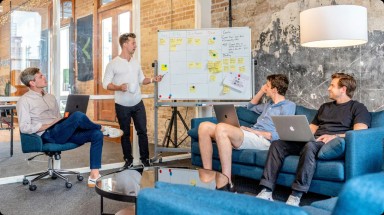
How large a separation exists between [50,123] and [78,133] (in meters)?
0.30

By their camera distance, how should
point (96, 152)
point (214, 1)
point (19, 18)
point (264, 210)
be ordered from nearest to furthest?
point (264, 210) < point (96, 152) < point (19, 18) < point (214, 1)

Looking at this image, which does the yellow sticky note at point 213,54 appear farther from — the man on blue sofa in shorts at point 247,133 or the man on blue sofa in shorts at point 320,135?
the man on blue sofa in shorts at point 320,135

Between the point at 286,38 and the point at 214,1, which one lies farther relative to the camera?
the point at 214,1

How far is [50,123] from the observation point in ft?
13.1

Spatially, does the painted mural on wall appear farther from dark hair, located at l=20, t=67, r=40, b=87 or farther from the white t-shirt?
dark hair, located at l=20, t=67, r=40, b=87

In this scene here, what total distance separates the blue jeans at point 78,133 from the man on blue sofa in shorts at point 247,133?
3.56 ft

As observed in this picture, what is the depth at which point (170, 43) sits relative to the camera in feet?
17.0

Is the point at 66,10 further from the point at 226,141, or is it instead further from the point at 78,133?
the point at 226,141

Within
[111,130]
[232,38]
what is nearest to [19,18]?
[111,130]

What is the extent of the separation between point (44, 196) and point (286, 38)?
3252 millimetres

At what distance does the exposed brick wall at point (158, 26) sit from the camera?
625 centimetres

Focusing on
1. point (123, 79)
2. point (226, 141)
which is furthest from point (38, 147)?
point (226, 141)

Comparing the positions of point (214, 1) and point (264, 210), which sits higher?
point (214, 1)

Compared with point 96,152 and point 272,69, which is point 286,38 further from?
point 96,152
